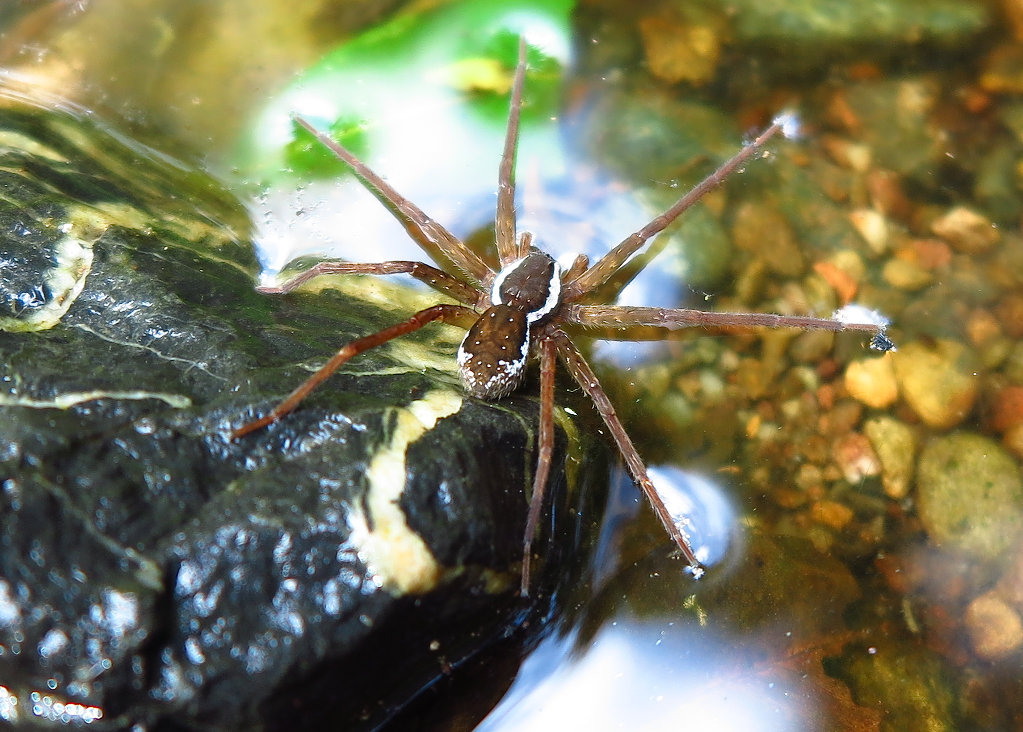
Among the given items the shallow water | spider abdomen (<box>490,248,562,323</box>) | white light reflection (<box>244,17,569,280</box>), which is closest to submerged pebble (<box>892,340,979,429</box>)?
the shallow water

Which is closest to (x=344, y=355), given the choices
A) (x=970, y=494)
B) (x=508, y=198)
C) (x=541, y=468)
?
(x=541, y=468)

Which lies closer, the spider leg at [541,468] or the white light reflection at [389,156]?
the spider leg at [541,468]

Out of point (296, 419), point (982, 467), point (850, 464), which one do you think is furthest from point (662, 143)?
point (296, 419)

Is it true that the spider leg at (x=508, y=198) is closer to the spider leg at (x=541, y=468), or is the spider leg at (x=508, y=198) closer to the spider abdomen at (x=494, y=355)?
the spider abdomen at (x=494, y=355)

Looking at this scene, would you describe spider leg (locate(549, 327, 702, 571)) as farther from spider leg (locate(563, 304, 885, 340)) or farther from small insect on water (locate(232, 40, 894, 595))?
spider leg (locate(563, 304, 885, 340))

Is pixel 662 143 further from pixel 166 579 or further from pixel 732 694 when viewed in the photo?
pixel 166 579

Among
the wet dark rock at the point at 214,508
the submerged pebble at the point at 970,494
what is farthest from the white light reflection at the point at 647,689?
the submerged pebble at the point at 970,494
